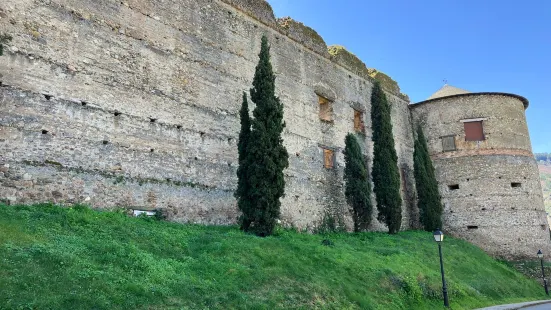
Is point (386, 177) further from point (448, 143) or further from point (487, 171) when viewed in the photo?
point (487, 171)

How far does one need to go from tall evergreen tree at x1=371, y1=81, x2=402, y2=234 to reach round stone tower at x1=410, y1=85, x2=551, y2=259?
567 cm

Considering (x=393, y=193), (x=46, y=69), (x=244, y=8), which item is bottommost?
(x=393, y=193)

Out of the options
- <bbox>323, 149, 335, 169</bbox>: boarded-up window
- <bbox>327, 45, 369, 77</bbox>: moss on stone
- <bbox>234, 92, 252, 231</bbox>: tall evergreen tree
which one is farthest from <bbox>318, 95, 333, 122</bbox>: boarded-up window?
<bbox>234, 92, 252, 231</bbox>: tall evergreen tree

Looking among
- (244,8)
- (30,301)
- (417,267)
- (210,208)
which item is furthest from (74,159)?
(417,267)

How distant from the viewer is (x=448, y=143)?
24.7 m

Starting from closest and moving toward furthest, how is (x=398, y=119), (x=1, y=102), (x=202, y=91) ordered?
(x=1, y=102) → (x=202, y=91) → (x=398, y=119)

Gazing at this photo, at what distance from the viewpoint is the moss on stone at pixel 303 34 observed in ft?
61.2

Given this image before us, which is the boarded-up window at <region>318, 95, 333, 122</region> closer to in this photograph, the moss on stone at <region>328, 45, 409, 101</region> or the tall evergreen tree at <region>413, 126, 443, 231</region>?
the moss on stone at <region>328, 45, 409, 101</region>

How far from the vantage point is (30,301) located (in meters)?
5.51

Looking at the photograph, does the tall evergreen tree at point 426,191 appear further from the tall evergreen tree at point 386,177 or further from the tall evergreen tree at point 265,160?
the tall evergreen tree at point 265,160

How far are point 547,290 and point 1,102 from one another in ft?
73.3

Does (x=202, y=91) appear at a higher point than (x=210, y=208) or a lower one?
higher

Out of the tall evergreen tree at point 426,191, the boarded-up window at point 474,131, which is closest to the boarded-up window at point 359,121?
the tall evergreen tree at point 426,191

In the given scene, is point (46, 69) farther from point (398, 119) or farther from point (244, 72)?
point (398, 119)
